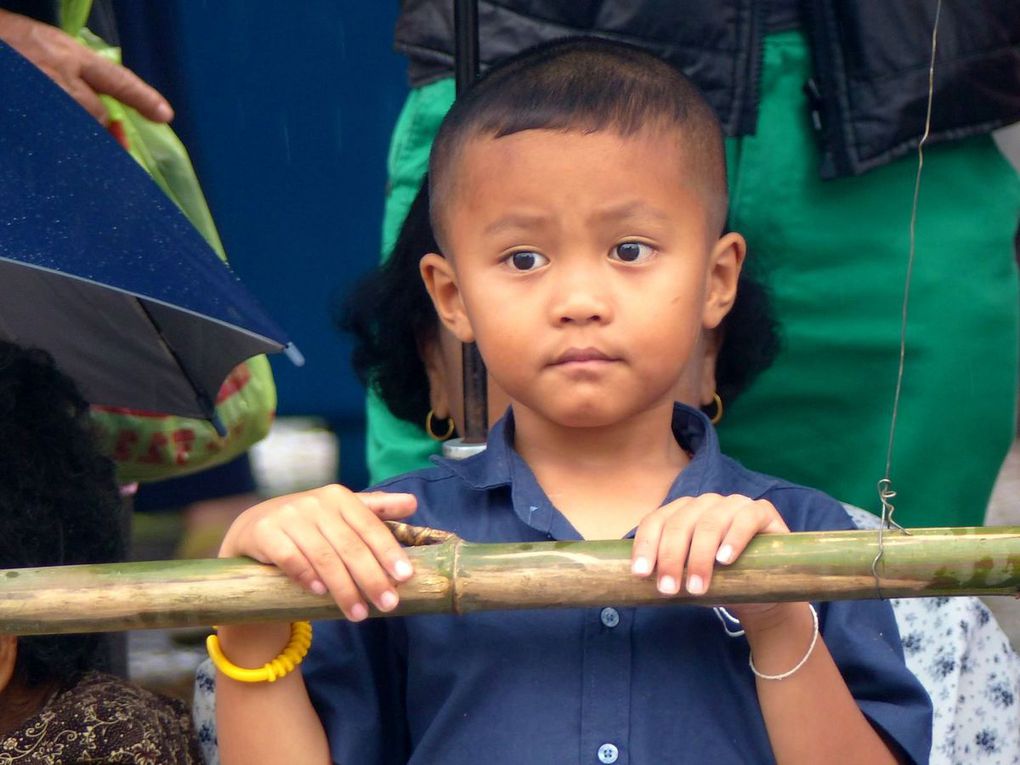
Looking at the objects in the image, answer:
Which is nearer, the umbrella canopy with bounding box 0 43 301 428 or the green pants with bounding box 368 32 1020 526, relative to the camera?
the umbrella canopy with bounding box 0 43 301 428

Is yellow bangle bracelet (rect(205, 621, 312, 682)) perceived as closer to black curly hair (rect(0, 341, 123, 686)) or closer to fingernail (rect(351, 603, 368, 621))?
fingernail (rect(351, 603, 368, 621))

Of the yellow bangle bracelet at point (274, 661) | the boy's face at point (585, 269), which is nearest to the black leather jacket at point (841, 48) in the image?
the boy's face at point (585, 269)

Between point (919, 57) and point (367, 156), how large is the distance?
1.93 meters

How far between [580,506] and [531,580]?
35 centimetres

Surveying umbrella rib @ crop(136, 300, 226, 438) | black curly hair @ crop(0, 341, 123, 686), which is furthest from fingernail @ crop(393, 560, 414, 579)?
umbrella rib @ crop(136, 300, 226, 438)

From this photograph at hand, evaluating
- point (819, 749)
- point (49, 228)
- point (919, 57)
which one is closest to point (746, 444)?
point (919, 57)

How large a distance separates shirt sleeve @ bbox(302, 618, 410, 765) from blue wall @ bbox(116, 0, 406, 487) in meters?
2.21

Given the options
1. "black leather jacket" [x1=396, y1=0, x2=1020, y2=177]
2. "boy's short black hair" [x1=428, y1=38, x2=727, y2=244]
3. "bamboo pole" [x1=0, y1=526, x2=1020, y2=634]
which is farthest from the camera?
"black leather jacket" [x1=396, y1=0, x2=1020, y2=177]

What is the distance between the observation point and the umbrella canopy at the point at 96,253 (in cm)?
167

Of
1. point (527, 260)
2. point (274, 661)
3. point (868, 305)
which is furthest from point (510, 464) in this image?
point (868, 305)

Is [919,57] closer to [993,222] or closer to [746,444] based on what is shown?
[993,222]

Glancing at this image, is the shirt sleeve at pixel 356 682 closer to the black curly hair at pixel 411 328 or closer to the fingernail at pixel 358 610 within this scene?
the fingernail at pixel 358 610

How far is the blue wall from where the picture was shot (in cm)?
383

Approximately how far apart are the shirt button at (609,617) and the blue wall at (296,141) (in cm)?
233
